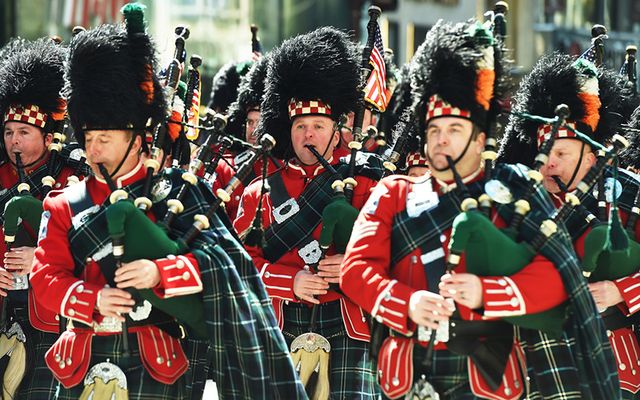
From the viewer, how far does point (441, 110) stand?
5098 millimetres

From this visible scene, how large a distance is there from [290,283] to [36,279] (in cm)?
136

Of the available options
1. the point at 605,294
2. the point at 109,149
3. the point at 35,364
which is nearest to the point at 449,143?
the point at 109,149

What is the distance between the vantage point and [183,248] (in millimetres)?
5250

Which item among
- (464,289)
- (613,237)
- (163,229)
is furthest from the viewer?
(613,237)

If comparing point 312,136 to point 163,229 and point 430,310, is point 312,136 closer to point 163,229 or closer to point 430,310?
point 163,229

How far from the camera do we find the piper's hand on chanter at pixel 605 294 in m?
6.05

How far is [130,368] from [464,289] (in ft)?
4.42

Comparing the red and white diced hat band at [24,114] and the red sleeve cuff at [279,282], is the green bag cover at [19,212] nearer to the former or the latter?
the red and white diced hat band at [24,114]

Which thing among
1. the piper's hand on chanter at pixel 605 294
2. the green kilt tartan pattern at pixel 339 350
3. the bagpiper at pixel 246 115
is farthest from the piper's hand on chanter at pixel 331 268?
the bagpiper at pixel 246 115

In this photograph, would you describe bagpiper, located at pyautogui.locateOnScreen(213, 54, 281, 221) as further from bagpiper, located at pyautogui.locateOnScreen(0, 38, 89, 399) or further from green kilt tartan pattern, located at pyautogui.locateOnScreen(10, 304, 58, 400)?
green kilt tartan pattern, located at pyautogui.locateOnScreen(10, 304, 58, 400)

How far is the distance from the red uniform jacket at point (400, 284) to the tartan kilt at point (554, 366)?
8 cm

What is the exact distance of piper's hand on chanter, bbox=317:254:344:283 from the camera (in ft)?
20.3

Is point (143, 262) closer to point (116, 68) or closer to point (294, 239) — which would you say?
point (116, 68)

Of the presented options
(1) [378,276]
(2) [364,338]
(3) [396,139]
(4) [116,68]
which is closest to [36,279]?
(4) [116,68]
